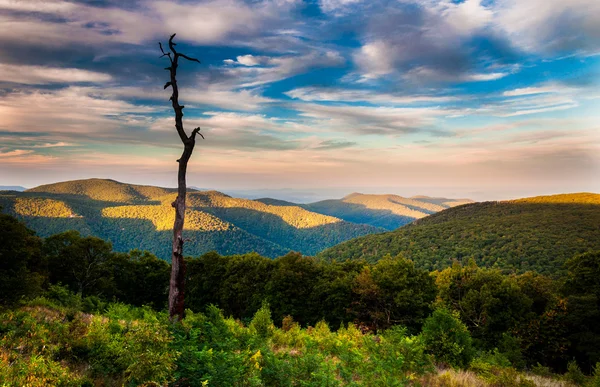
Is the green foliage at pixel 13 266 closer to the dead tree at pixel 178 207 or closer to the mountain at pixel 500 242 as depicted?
the dead tree at pixel 178 207

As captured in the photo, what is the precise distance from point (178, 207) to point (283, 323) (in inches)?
767

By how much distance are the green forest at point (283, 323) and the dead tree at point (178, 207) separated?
61cm

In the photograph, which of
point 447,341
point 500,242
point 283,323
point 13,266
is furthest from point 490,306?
point 500,242

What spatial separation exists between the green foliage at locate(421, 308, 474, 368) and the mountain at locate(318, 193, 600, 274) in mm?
70105

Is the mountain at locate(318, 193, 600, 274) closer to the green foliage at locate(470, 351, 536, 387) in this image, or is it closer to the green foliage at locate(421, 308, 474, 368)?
the green foliage at locate(421, 308, 474, 368)

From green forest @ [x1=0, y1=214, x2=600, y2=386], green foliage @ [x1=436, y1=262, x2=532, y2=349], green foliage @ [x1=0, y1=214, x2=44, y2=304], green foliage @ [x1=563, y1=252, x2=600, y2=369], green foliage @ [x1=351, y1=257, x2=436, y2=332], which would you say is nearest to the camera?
green forest @ [x1=0, y1=214, x2=600, y2=386]

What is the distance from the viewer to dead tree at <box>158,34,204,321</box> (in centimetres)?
928

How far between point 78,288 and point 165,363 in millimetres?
42703

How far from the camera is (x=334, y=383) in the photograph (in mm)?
7250

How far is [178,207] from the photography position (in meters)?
9.89

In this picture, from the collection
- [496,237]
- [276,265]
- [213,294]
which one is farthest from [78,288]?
[496,237]

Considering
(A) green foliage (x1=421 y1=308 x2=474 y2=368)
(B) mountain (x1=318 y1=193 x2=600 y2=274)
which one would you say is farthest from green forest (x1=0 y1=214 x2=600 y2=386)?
(B) mountain (x1=318 y1=193 x2=600 y2=274)

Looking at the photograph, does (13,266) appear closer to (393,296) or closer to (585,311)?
(393,296)

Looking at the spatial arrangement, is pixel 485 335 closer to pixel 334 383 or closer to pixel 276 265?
pixel 276 265
